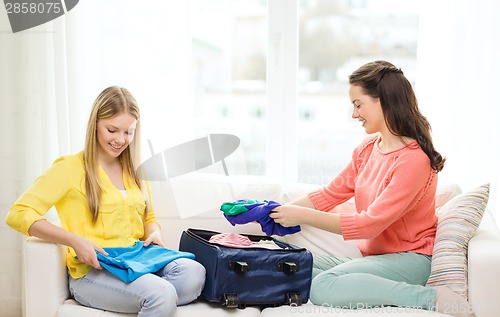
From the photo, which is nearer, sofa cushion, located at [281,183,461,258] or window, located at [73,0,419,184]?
sofa cushion, located at [281,183,461,258]

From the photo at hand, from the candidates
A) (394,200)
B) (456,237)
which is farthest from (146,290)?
(456,237)

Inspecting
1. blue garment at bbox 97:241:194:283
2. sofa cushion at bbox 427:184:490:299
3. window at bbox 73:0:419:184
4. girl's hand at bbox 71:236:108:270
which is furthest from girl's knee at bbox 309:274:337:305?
window at bbox 73:0:419:184

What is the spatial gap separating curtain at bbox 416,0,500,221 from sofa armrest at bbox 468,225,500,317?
843mm

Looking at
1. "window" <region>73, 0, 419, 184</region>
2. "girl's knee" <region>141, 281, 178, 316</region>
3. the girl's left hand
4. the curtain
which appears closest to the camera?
"girl's knee" <region>141, 281, 178, 316</region>

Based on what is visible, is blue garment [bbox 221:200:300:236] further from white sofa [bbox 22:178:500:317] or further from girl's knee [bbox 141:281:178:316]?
girl's knee [bbox 141:281:178:316]

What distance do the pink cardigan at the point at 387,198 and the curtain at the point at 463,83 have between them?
555 millimetres

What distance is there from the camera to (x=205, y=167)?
3.39m

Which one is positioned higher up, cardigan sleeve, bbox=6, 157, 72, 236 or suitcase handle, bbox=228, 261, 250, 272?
cardigan sleeve, bbox=6, 157, 72, 236

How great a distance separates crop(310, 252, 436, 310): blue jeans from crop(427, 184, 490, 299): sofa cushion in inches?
2.6

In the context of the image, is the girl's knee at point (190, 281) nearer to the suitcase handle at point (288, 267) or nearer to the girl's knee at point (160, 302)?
the girl's knee at point (160, 302)

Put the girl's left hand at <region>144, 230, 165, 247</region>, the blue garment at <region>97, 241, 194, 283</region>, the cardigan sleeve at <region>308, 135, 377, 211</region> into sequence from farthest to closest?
1. the cardigan sleeve at <region>308, 135, 377, 211</region>
2. the girl's left hand at <region>144, 230, 165, 247</region>
3. the blue garment at <region>97, 241, 194, 283</region>

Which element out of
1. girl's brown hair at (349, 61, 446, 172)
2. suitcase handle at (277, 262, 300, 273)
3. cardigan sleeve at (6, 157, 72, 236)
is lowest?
suitcase handle at (277, 262, 300, 273)

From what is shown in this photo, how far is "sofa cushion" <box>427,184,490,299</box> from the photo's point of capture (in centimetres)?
245

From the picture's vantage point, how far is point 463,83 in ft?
10.5
